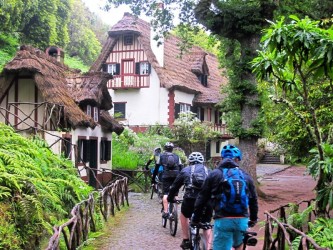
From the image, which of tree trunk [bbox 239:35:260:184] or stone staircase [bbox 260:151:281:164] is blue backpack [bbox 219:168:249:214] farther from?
stone staircase [bbox 260:151:281:164]

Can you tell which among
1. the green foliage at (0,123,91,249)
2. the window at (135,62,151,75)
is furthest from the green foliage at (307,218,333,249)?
the window at (135,62,151,75)

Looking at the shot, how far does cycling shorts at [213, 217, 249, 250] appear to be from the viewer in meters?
6.17

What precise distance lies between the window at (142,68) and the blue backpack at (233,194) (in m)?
29.5

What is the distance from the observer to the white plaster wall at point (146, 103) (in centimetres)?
3522

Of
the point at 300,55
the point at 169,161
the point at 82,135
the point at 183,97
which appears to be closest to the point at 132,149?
the point at 82,135

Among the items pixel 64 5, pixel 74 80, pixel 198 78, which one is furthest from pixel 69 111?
pixel 64 5

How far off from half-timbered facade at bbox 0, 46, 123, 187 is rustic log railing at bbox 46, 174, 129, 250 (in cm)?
251

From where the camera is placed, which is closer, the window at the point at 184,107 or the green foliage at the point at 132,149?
the green foliage at the point at 132,149

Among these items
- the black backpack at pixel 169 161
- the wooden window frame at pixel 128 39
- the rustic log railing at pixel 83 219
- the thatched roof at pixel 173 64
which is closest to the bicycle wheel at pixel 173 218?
the black backpack at pixel 169 161

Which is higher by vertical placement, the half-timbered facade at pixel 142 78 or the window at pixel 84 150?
the half-timbered facade at pixel 142 78

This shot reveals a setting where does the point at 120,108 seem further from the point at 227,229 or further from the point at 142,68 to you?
the point at 227,229

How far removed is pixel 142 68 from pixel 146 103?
2.61 metres

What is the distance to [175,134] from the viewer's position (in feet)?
105

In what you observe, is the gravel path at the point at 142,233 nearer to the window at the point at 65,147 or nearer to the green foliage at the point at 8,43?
the window at the point at 65,147
